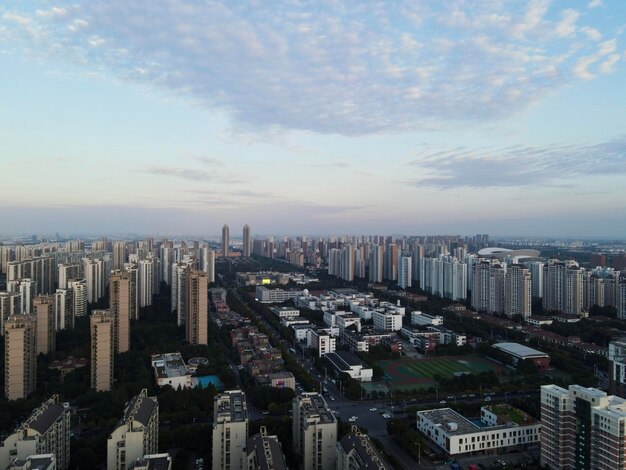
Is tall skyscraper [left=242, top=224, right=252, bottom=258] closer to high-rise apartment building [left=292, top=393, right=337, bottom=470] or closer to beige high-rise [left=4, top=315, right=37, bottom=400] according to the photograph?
beige high-rise [left=4, top=315, right=37, bottom=400]

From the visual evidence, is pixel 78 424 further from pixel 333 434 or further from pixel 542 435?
pixel 542 435

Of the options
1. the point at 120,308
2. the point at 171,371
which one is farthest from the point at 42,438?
the point at 120,308

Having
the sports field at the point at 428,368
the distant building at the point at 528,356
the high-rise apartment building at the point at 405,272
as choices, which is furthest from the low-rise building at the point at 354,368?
the high-rise apartment building at the point at 405,272

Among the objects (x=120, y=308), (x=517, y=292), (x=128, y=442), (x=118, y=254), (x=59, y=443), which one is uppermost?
(x=118, y=254)

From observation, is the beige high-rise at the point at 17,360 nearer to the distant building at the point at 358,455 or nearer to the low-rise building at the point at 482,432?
the distant building at the point at 358,455

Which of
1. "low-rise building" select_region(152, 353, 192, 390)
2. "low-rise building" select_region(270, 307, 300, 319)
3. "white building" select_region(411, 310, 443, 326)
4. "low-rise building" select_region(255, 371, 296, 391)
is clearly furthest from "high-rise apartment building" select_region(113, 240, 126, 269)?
"low-rise building" select_region(255, 371, 296, 391)

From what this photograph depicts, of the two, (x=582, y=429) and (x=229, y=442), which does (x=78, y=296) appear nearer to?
(x=229, y=442)

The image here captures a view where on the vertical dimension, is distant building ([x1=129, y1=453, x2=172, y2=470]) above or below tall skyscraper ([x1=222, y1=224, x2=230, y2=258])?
below
